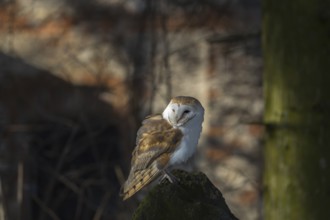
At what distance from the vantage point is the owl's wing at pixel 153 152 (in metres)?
3.63

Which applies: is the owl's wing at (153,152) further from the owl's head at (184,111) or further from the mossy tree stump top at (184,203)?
the mossy tree stump top at (184,203)

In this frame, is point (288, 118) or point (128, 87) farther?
point (128, 87)

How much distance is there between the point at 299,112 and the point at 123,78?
1.64 m

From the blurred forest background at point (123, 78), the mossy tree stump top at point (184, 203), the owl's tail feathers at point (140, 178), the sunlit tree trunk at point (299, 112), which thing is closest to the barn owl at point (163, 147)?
the owl's tail feathers at point (140, 178)

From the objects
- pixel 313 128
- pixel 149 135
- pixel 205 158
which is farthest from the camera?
pixel 205 158

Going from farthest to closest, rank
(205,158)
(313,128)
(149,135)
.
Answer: (205,158) < (313,128) < (149,135)

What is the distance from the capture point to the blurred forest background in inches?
251

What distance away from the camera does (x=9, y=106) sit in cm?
648

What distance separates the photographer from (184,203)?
3.24m

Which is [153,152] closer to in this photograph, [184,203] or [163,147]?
[163,147]

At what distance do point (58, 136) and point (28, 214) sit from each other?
1.58 feet

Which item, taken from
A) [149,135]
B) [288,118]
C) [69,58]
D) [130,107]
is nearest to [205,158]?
[130,107]

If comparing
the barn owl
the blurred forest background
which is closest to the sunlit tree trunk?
the blurred forest background

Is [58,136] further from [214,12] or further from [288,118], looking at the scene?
[288,118]
